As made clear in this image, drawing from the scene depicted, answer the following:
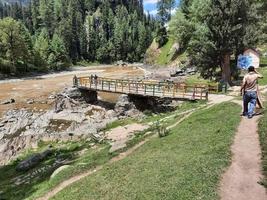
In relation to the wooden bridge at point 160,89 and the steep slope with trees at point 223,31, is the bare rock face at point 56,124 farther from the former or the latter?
the steep slope with trees at point 223,31

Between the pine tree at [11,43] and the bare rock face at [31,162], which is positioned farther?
the pine tree at [11,43]

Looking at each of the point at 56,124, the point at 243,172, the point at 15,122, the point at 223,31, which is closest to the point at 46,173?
the point at 243,172

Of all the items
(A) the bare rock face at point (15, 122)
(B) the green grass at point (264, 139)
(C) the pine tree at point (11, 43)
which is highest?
(C) the pine tree at point (11, 43)

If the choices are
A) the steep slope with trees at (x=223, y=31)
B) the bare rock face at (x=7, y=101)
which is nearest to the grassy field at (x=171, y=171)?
the steep slope with trees at (x=223, y=31)

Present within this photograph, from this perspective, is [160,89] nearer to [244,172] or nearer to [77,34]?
[244,172]

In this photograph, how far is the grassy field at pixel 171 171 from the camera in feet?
37.6

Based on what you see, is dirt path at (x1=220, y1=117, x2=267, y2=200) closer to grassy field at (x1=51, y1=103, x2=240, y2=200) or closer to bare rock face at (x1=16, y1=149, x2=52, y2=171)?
grassy field at (x1=51, y1=103, x2=240, y2=200)

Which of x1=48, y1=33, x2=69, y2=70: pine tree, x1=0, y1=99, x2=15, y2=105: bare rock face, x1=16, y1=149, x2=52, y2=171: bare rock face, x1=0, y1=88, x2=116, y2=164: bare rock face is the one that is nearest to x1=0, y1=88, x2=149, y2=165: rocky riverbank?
x1=0, y1=88, x2=116, y2=164: bare rock face

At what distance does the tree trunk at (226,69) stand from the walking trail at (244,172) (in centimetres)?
2266

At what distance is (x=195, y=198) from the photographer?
1066 cm

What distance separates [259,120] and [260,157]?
442 cm

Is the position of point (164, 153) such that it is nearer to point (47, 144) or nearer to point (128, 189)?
point (128, 189)

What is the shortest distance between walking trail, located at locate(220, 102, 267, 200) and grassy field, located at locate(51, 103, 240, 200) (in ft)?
0.93

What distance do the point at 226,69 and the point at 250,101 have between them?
21.1 m
